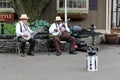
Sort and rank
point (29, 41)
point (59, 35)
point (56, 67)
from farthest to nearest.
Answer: point (59, 35)
point (29, 41)
point (56, 67)

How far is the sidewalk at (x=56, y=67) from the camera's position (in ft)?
34.9

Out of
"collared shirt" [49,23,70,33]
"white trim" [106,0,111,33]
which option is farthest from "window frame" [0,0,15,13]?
"collared shirt" [49,23,70,33]

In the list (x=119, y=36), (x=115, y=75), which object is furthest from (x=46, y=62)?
(x=119, y=36)

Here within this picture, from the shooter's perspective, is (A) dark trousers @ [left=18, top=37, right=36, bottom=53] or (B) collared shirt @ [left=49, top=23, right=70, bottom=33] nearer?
(A) dark trousers @ [left=18, top=37, right=36, bottom=53]

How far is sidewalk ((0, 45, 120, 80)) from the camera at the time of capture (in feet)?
34.9

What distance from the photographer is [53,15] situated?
1930 cm

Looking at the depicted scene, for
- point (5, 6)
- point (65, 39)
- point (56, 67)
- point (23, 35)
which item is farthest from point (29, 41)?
point (5, 6)

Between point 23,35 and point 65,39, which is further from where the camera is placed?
point 65,39

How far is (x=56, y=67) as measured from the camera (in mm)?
12055

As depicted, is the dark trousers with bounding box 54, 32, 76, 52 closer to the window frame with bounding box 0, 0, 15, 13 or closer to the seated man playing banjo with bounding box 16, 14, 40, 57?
the seated man playing banjo with bounding box 16, 14, 40, 57

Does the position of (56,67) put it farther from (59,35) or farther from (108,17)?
(108,17)

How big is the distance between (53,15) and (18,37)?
500 centimetres

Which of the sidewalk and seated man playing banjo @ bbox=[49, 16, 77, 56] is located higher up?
seated man playing banjo @ bbox=[49, 16, 77, 56]

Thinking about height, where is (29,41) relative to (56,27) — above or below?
below
